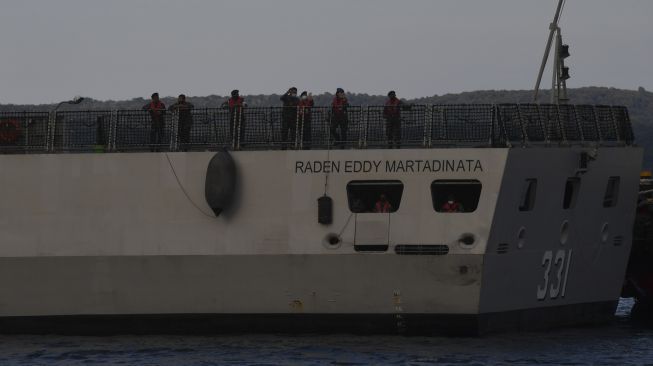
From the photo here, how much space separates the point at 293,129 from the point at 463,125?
370 centimetres

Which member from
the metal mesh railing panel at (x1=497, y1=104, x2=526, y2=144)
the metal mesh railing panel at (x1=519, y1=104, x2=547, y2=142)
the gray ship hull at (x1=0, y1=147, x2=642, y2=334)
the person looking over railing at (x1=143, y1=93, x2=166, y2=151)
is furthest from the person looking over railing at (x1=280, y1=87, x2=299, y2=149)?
the metal mesh railing panel at (x1=519, y1=104, x2=547, y2=142)

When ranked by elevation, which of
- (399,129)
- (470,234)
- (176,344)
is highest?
(399,129)

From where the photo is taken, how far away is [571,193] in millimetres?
31125

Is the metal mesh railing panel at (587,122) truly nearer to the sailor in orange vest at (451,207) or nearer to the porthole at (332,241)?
the sailor in orange vest at (451,207)

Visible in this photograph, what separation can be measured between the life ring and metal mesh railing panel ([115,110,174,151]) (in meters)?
2.39

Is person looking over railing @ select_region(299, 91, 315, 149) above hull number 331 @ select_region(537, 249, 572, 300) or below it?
above

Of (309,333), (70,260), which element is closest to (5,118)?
(70,260)

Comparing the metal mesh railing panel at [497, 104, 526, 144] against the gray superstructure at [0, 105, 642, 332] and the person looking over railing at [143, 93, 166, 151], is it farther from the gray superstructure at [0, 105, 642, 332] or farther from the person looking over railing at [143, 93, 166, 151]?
the person looking over railing at [143, 93, 166, 151]

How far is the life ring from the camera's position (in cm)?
3089

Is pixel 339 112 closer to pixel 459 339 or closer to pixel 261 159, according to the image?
pixel 261 159

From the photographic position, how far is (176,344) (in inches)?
1121

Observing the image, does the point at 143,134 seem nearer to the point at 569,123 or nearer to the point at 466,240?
the point at 466,240

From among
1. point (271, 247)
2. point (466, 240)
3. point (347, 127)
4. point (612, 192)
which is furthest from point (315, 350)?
point (612, 192)

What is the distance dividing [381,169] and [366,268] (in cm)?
210
